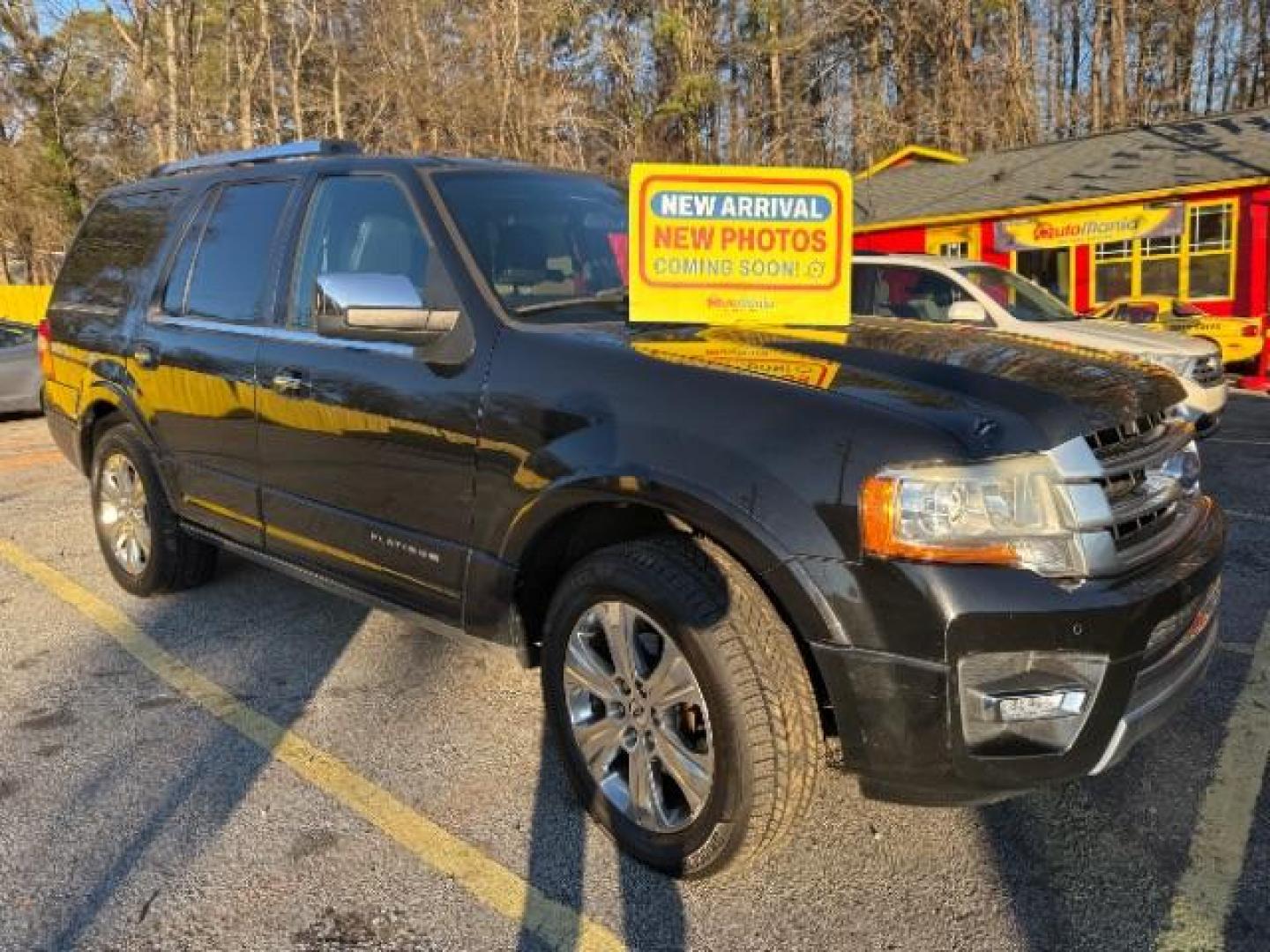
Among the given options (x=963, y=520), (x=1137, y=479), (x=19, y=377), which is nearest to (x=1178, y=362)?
(x=1137, y=479)

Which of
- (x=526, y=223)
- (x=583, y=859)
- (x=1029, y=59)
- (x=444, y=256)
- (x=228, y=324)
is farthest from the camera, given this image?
(x=1029, y=59)

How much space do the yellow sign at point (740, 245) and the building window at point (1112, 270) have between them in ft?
56.8

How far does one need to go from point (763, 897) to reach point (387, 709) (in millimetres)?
1648

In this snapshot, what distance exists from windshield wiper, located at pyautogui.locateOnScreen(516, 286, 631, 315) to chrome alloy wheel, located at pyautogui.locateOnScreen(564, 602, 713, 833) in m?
0.95

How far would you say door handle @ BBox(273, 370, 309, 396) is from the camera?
141 inches

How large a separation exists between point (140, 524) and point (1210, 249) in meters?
17.6

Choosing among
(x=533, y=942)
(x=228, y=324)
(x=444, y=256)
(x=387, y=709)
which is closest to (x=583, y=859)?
(x=533, y=942)

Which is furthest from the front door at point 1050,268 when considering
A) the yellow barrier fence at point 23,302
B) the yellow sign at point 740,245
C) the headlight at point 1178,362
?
the yellow barrier fence at point 23,302

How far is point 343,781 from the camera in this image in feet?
10.7

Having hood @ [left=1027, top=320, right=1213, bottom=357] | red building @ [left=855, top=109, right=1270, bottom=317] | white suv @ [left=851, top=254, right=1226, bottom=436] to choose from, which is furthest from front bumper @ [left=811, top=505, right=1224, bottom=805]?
red building @ [left=855, top=109, right=1270, bottom=317]

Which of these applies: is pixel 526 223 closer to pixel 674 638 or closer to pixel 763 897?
pixel 674 638

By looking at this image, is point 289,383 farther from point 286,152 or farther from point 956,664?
point 956,664

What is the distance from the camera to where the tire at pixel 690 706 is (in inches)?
96.9

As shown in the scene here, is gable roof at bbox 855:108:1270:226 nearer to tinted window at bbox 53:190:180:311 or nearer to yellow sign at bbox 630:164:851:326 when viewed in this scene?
yellow sign at bbox 630:164:851:326
